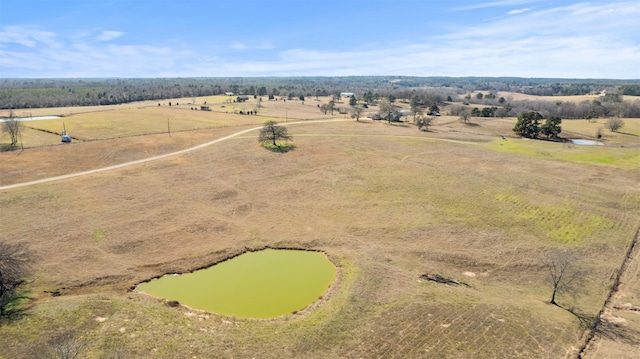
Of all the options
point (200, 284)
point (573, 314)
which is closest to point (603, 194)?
point (573, 314)

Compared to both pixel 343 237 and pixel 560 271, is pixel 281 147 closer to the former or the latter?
pixel 343 237

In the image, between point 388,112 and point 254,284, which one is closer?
point 254,284

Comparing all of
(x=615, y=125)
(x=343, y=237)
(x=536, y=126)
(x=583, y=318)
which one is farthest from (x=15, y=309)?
(x=615, y=125)

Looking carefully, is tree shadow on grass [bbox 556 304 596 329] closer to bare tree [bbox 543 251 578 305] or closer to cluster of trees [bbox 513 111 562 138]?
bare tree [bbox 543 251 578 305]

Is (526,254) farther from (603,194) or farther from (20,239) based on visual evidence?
(20,239)

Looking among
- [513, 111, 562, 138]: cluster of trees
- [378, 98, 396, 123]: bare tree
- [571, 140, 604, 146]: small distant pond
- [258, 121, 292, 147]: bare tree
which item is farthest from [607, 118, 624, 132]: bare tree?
[258, 121, 292, 147]: bare tree

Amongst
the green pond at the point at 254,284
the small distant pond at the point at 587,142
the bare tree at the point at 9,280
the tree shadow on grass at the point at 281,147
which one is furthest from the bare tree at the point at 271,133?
the small distant pond at the point at 587,142
